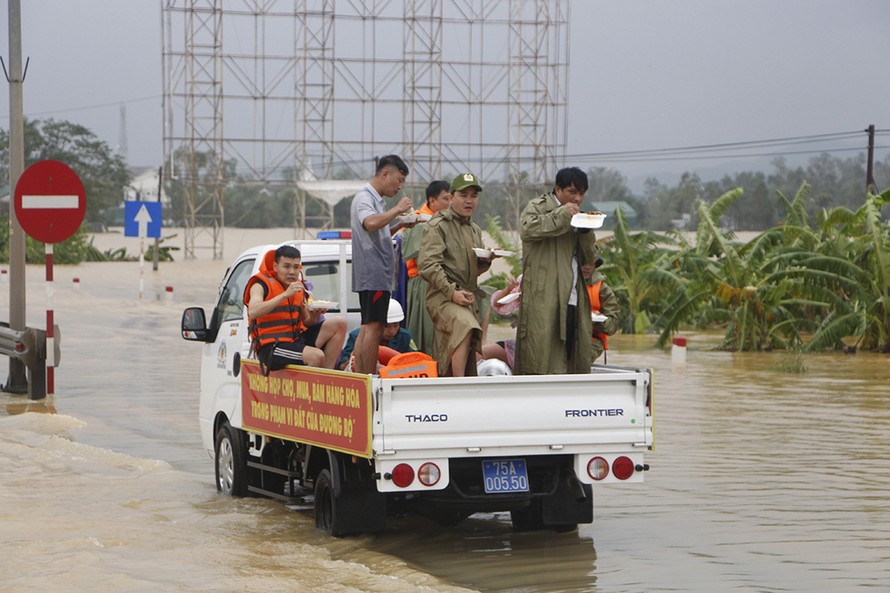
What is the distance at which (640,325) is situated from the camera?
30.5 m

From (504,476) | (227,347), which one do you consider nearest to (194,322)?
(227,347)

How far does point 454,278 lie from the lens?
365 inches

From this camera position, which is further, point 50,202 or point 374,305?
point 50,202

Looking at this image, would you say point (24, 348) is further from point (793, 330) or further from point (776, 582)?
point (793, 330)

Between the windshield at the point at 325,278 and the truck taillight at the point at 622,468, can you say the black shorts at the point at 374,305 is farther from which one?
the truck taillight at the point at 622,468

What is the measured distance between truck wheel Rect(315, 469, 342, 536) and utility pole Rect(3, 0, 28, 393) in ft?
31.3

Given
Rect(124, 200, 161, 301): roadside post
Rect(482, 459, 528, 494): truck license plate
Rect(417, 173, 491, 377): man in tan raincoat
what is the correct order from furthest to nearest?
1. Rect(124, 200, 161, 301): roadside post
2. Rect(417, 173, 491, 377): man in tan raincoat
3. Rect(482, 459, 528, 494): truck license plate

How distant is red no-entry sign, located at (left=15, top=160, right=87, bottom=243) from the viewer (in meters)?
16.2

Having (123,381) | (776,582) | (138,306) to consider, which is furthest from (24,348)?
(138,306)

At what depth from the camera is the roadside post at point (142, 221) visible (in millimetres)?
41906

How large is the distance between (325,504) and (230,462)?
73.2 inches

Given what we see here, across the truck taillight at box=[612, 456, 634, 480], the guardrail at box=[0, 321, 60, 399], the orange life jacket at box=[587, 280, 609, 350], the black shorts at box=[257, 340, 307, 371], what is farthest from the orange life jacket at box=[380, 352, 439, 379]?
the guardrail at box=[0, 321, 60, 399]

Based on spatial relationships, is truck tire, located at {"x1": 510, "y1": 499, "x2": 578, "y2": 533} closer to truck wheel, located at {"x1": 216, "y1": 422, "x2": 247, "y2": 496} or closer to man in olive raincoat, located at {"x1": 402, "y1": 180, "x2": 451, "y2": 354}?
man in olive raincoat, located at {"x1": 402, "y1": 180, "x2": 451, "y2": 354}

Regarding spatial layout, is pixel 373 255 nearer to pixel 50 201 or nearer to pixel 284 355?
pixel 284 355
